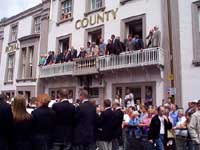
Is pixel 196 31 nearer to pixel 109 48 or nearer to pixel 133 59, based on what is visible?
pixel 133 59

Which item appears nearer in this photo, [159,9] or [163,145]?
[163,145]

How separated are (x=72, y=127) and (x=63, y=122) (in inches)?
11.1

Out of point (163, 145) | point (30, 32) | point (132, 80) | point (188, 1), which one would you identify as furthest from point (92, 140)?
point (30, 32)

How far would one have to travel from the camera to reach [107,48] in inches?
576

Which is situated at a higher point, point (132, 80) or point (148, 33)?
point (148, 33)

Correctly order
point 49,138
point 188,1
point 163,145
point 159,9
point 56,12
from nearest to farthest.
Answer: point 49,138, point 163,145, point 188,1, point 159,9, point 56,12

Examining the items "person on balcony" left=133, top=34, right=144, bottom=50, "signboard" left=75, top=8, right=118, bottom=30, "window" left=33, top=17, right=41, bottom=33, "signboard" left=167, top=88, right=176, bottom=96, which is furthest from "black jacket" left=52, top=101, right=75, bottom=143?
"window" left=33, top=17, right=41, bottom=33

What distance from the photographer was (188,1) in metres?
12.9

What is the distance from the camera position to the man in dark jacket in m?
7.68

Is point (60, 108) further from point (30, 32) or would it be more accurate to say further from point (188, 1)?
point (30, 32)

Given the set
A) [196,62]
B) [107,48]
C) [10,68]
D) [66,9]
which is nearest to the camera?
[196,62]

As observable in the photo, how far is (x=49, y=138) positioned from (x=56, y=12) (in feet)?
52.3

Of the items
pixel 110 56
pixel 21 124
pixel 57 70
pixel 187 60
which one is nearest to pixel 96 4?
pixel 110 56

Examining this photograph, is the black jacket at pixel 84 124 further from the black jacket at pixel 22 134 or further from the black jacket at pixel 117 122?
the black jacket at pixel 22 134
